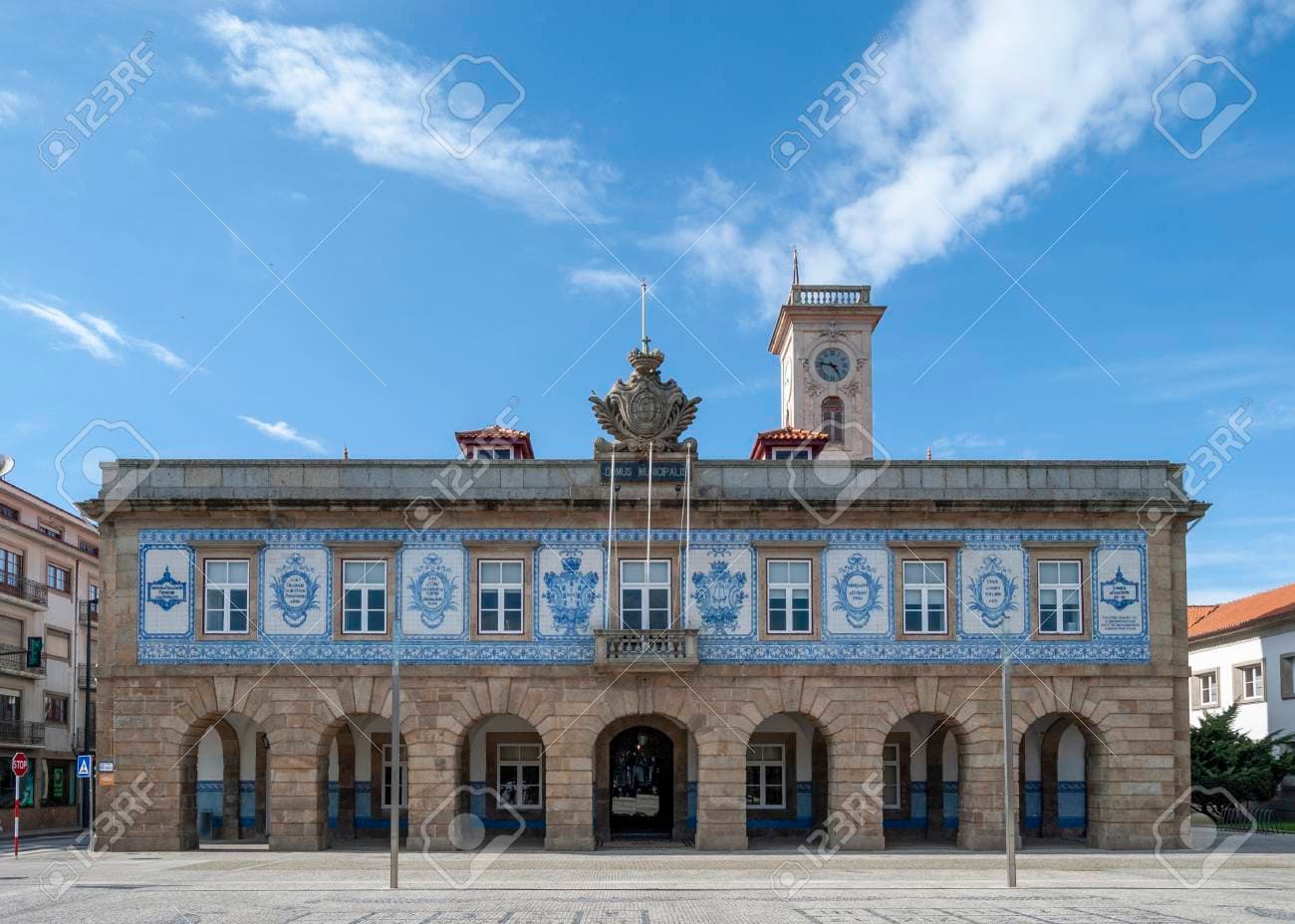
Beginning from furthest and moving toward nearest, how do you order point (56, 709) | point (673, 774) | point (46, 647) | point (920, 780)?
point (56, 709), point (46, 647), point (920, 780), point (673, 774)

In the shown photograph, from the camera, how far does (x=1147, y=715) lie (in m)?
31.2

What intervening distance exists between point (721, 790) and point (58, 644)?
1146 inches

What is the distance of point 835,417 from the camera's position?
180 feet

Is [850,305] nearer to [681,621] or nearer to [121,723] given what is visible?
[681,621]

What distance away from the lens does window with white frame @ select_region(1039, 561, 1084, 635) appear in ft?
103

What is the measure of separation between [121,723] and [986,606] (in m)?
Result: 19.5

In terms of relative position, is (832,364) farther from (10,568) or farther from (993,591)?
(10,568)

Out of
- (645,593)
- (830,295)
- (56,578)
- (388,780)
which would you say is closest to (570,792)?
(645,593)

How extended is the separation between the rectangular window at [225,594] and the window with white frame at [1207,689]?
3151 cm

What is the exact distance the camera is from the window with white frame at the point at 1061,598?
103 ft

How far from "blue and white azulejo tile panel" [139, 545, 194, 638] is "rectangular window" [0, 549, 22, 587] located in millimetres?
16152

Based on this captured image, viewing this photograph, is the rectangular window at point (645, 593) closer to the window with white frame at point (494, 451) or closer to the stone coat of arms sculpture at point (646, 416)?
the stone coat of arms sculpture at point (646, 416)

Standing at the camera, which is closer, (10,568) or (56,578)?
(10,568)

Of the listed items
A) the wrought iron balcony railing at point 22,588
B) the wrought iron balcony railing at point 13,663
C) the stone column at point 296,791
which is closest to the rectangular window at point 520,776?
the stone column at point 296,791
